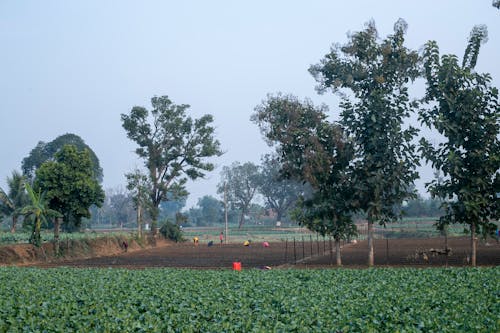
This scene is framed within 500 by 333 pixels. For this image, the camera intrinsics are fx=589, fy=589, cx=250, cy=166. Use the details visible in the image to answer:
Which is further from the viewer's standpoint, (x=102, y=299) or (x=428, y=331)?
(x=102, y=299)

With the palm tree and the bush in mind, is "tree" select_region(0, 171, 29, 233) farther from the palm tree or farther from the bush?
the palm tree

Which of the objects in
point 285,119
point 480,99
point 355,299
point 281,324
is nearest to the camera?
point 281,324

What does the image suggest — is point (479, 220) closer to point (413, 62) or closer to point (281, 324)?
point (413, 62)

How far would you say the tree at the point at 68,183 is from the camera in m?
42.2

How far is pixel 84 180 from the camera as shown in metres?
43.0

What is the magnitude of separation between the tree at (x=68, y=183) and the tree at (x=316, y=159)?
626 inches

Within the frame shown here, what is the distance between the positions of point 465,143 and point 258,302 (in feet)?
64.1

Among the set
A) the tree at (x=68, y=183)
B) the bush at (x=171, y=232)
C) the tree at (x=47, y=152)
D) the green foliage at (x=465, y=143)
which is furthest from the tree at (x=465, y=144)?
the tree at (x=47, y=152)

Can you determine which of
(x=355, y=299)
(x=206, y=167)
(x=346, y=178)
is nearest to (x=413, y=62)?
(x=346, y=178)

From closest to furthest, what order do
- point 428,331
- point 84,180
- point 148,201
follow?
1. point 428,331
2. point 84,180
3. point 148,201

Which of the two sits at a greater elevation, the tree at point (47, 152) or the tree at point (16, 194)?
the tree at point (47, 152)

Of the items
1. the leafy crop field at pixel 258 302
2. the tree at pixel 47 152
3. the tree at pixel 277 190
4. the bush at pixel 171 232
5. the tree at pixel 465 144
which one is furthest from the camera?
the tree at pixel 277 190

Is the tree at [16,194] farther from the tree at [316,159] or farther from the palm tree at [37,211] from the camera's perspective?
the tree at [316,159]

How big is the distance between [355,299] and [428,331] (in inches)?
190
